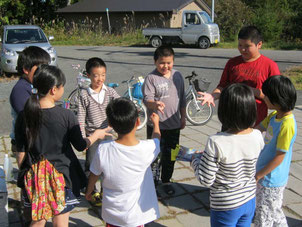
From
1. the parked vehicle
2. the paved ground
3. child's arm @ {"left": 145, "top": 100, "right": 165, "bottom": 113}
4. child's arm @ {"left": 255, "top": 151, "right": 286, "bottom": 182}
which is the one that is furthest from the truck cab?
child's arm @ {"left": 255, "top": 151, "right": 286, "bottom": 182}

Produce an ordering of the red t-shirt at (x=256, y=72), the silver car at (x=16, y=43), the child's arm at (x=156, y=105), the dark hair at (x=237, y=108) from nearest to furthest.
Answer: the dark hair at (x=237, y=108)
the child's arm at (x=156, y=105)
the red t-shirt at (x=256, y=72)
the silver car at (x=16, y=43)

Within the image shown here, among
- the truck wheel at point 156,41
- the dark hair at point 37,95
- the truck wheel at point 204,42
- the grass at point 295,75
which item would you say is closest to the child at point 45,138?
the dark hair at point 37,95

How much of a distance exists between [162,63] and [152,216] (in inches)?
63.6

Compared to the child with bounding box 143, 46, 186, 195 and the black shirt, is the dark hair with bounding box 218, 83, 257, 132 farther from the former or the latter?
the child with bounding box 143, 46, 186, 195

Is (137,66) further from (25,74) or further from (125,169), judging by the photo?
(125,169)

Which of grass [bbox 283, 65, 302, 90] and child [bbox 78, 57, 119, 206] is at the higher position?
child [bbox 78, 57, 119, 206]

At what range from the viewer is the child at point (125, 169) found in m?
2.12

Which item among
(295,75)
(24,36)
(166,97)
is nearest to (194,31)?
(295,75)

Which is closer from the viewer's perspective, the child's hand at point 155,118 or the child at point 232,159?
the child at point 232,159

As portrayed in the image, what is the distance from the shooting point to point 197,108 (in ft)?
22.2

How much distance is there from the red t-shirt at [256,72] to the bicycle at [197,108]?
332 centimetres

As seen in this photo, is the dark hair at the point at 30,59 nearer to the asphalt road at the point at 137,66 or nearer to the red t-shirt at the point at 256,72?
the red t-shirt at the point at 256,72

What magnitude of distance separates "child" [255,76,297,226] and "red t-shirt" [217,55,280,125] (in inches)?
20.6

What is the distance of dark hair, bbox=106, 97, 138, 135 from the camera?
210 centimetres
